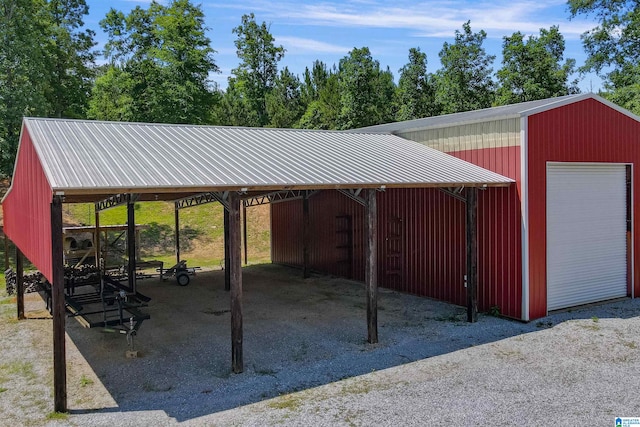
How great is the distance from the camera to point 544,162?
10.6 meters

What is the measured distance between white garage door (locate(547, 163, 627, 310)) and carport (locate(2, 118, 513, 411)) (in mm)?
1543

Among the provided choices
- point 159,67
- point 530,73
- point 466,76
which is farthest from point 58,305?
point 530,73

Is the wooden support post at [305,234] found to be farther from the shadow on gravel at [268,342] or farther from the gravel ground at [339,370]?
the gravel ground at [339,370]

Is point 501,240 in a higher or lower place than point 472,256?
higher

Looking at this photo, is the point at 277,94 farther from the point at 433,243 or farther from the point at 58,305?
the point at 58,305

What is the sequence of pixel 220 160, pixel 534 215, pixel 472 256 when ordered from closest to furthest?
1. pixel 220 160
2. pixel 472 256
3. pixel 534 215

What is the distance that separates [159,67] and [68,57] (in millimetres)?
6040

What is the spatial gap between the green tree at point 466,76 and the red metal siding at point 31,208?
955 inches

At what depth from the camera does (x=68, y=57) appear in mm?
28625

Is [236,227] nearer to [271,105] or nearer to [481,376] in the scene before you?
[481,376]

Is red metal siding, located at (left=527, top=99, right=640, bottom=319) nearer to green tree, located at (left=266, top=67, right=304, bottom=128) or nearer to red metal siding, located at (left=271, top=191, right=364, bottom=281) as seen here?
red metal siding, located at (left=271, top=191, right=364, bottom=281)

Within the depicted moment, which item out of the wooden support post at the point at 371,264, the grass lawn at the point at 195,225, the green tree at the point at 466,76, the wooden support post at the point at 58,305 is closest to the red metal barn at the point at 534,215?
the wooden support post at the point at 371,264

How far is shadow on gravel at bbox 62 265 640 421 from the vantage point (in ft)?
23.0

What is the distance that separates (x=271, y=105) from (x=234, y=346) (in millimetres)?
27770
